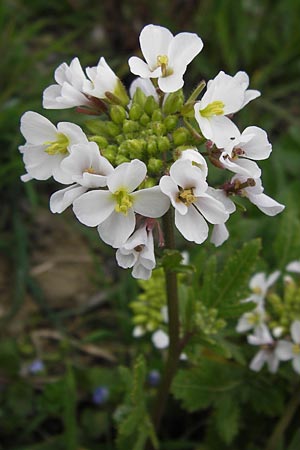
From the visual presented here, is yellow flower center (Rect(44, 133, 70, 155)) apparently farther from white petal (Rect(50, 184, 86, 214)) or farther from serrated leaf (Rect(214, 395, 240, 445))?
serrated leaf (Rect(214, 395, 240, 445))

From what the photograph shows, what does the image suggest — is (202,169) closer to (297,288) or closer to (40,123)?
(40,123)

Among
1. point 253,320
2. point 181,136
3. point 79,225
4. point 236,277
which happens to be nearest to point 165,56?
point 181,136

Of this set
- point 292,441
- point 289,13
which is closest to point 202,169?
point 292,441

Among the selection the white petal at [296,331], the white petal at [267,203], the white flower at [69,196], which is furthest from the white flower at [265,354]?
the white flower at [69,196]

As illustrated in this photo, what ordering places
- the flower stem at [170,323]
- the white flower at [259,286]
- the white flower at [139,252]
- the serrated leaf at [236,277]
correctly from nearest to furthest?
1. the white flower at [139,252]
2. the flower stem at [170,323]
3. the serrated leaf at [236,277]
4. the white flower at [259,286]

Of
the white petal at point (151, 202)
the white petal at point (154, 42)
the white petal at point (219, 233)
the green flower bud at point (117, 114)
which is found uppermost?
the white petal at point (154, 42)

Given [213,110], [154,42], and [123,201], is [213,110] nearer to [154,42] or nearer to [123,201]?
[154,42]

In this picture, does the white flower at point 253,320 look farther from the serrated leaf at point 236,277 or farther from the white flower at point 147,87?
the white flower at point 147,87
